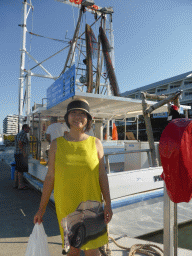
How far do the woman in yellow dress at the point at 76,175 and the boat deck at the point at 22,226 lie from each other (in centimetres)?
155

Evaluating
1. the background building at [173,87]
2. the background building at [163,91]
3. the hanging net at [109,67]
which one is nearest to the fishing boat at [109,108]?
the hanging net at [109,67]

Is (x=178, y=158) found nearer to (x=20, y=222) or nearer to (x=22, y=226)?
(x=22, y=226)

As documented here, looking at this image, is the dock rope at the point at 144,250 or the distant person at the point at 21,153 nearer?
the dock rope at the point at 144,250

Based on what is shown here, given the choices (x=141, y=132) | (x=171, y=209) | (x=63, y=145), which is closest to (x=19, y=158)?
(x=63, y=145)

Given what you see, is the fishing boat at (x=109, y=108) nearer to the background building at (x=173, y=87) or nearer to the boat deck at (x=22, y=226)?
the boat deck at (x=22, y=226)

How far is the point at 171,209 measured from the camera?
150 cm

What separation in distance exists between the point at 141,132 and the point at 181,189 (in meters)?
47.2

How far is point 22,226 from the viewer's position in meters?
3.48

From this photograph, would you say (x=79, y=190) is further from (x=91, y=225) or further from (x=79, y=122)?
(x=79, y=122)

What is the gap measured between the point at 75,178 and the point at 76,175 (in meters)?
0.02

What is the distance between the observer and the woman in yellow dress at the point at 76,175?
152 cm

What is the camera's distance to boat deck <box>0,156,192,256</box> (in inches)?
110

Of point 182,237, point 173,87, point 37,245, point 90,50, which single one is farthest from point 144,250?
point 173,87

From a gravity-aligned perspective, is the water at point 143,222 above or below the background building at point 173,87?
below
